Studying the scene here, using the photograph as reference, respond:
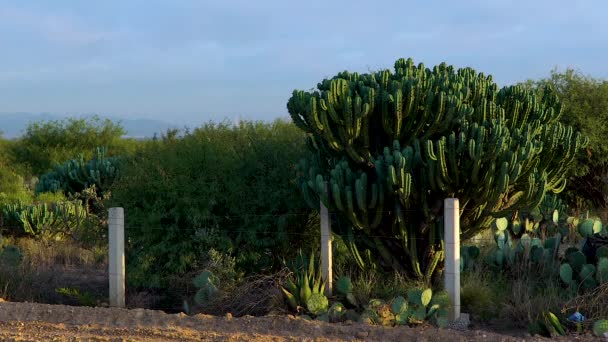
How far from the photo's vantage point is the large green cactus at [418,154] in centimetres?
937

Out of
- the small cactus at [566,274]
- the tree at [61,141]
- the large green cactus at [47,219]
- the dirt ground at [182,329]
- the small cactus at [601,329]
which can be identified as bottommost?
the dirt ground at [182,329]

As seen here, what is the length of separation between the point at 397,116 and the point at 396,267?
2063 mm

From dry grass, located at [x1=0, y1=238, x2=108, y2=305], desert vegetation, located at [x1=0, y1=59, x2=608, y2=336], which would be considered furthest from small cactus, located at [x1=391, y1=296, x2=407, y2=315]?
dry grass, located at [x1=0, y1=238, x2=108, y2=305]

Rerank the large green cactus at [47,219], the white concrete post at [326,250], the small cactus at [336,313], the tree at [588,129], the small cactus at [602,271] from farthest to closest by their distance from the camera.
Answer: the tree at [588,129] → the large green cactus at [47,219] → the white concrete post at [326,250] → the small cactus at [602,271] → the small cactus at [336,313]

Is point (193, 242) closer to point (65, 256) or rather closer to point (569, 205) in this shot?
point (65, 256)

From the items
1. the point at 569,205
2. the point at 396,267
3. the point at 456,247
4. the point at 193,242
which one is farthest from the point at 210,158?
the point at 569,205


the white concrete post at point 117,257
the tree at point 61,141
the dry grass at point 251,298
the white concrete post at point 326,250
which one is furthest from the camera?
the tree at point 61,141

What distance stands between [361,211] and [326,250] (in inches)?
31.4

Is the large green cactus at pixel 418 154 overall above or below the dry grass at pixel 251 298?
above

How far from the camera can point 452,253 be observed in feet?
30.1

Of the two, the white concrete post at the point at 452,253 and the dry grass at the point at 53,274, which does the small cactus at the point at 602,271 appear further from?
the dry grass at the point at 53,274

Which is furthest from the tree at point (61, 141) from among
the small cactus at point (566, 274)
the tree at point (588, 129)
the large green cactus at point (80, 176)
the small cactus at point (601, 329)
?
the small cactus at point (601, 329)

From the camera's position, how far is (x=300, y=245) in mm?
11469

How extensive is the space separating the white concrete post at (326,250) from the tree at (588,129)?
11.2 meters
